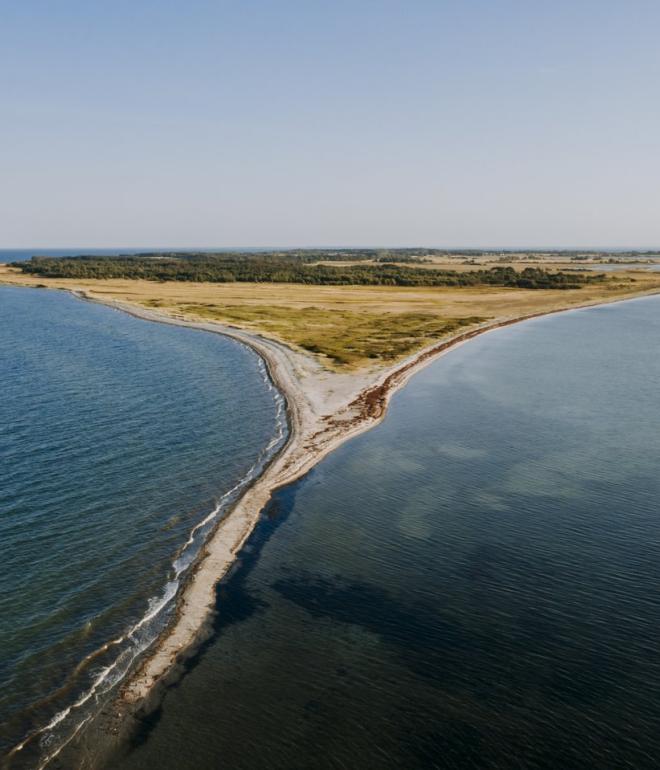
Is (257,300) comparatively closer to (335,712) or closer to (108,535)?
(108,535)

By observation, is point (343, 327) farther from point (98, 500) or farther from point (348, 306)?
point (98, 500)

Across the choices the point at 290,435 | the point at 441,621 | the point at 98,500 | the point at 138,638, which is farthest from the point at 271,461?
the point at 441,621

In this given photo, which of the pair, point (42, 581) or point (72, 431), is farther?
point (72, 431)

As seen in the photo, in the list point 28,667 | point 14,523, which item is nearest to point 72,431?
point 14,523

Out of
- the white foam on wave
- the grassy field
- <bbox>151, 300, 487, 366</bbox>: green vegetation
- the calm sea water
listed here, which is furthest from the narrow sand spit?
the grassy field

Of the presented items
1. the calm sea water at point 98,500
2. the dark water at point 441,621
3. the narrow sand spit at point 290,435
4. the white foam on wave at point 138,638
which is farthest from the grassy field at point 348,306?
the white foam on wave at point 138,638

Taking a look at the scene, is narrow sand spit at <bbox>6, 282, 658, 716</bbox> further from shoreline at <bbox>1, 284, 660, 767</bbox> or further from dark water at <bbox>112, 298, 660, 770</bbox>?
A: dark water at <bbox>112, 298, 660, 770</bbox>
